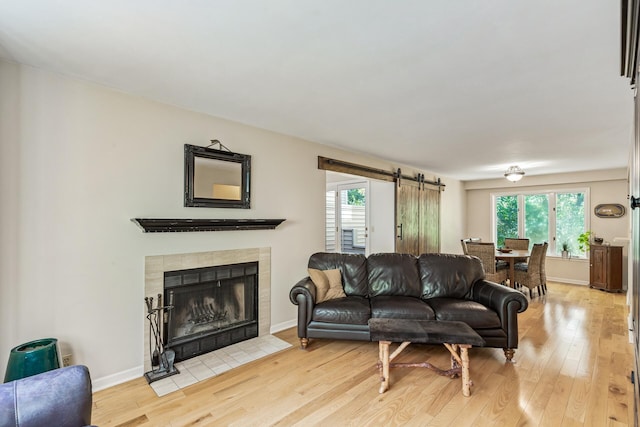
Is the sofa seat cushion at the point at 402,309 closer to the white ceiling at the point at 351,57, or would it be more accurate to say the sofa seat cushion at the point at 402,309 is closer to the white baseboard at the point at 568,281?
the white ceiling at the point at 351,57

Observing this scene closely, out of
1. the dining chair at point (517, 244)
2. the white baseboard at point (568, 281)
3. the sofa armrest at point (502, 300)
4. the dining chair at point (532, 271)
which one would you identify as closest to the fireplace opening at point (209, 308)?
the sofa armrest at point (502, 300)

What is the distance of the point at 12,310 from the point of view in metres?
2.10

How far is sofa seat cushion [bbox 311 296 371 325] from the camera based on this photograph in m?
3.05

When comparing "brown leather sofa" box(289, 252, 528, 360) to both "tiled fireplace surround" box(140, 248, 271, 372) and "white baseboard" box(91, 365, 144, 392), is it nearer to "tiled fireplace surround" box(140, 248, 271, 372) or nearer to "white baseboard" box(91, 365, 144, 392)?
"tiled fireplace surround" box(140, 248, 271, 372)

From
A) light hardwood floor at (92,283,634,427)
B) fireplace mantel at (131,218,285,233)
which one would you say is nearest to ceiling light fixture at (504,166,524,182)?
A: light hardwood floor at (92,283,634,427)

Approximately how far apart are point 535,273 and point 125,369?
6.03m

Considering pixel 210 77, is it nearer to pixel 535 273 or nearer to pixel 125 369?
pixel 125 369

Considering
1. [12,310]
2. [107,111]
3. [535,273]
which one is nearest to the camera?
[12,310]

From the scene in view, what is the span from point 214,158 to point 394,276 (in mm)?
2442

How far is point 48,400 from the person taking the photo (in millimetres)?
1267

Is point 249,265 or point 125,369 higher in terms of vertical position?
point 249,265

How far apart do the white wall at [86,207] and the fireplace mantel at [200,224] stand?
0.40 ft

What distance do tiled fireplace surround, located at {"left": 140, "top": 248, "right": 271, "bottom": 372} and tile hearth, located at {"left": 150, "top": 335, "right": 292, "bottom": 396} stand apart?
252 mm

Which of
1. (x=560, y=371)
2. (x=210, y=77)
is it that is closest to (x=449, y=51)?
(x=210, y=77)
